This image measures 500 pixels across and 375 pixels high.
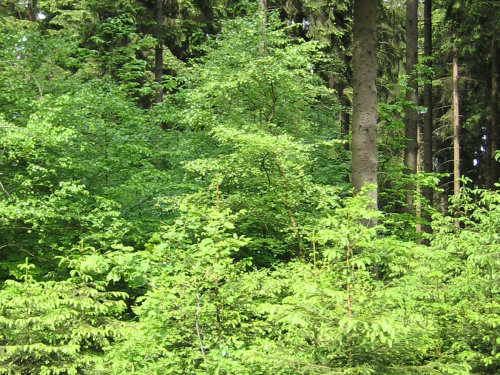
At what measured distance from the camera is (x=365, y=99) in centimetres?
655

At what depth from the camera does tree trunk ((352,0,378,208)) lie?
6.48 meters

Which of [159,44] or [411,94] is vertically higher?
[159,44]

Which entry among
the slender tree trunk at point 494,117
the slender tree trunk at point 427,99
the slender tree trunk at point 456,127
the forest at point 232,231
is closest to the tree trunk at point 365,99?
the forest at point 232,231

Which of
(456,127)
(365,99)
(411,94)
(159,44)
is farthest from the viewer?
(456,127)

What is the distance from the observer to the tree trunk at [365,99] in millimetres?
6480

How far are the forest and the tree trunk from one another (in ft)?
0.07

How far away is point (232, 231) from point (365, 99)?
3050 mm

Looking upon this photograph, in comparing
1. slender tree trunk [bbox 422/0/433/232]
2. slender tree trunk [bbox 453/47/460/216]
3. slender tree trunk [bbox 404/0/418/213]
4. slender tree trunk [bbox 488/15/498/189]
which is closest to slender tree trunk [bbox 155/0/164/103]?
slender tree trunk [bbox 404/0/418/213]

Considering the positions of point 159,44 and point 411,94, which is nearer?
point 411,94

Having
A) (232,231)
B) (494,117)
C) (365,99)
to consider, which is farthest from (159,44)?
(494,117)

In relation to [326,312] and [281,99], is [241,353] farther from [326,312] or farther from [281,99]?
[281,99]

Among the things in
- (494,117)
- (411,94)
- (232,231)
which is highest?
(411,94)

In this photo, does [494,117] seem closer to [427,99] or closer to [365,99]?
[427,99]

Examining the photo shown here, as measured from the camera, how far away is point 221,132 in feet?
23.4
